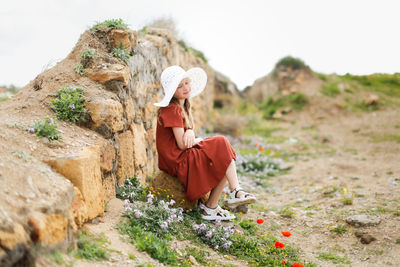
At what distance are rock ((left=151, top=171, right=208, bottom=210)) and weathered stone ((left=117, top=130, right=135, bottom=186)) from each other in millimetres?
348

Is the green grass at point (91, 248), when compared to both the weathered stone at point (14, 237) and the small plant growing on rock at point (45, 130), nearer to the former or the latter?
the weathered stone at point (14, 237)

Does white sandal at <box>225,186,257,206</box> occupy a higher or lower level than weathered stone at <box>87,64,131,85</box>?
lower

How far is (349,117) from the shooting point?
12086mm

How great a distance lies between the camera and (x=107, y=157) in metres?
3.17

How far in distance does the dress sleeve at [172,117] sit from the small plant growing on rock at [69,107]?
29.8 inches

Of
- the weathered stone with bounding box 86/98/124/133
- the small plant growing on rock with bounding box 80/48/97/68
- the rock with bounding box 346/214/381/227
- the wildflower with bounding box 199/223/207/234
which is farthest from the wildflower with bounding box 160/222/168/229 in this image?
the rock with bounding box 346/214/381/227

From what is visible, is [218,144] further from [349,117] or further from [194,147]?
[349,117]

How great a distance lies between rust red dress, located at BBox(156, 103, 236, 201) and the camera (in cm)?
334

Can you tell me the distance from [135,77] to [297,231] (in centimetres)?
281

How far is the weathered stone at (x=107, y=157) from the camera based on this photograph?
3.05m

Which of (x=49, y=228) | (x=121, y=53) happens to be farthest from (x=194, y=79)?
(x=49, y=228)

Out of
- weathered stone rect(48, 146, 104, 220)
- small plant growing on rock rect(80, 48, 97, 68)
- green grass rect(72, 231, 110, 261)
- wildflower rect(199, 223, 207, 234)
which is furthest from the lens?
small plant growing on rock rect(80, 48, 97, 68)

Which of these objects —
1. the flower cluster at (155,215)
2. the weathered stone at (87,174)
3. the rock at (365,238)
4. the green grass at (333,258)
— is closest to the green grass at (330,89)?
the rock at (365,238)

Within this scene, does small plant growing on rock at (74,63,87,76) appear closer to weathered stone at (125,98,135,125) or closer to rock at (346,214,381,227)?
weathered stone at (125,98,135,125)
